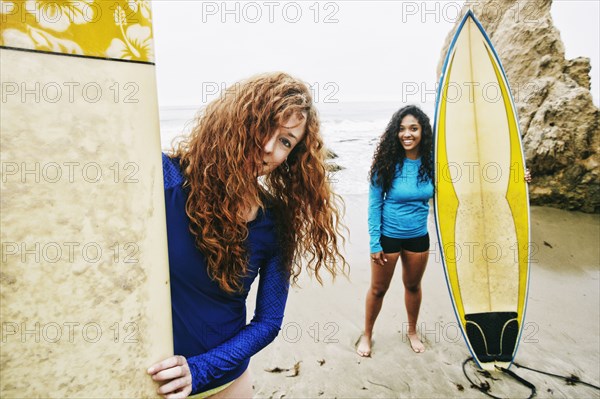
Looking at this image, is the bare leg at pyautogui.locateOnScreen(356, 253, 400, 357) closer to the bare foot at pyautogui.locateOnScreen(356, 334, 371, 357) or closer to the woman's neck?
the bare foot at pyautogui.locateOnScreen(356, 334, 371, 357)

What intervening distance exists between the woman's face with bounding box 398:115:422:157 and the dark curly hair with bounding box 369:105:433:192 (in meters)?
0.03

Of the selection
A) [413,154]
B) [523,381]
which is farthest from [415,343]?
[413,154]

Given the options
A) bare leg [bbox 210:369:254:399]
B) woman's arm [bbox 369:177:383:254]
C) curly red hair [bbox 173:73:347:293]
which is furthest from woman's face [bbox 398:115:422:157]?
bare leg [bbox 210:369:254:399]

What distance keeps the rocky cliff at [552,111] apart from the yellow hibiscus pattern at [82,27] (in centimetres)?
676

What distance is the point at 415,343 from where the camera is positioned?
275 centimetres

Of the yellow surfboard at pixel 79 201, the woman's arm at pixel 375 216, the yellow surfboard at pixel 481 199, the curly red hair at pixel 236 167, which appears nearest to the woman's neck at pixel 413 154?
the yellow surfboard at pixel 481 199

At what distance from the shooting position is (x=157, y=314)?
2.32ft

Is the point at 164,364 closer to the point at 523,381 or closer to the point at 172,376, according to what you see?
the point at 172,376

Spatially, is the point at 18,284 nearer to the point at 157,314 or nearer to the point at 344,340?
the point at 157,314

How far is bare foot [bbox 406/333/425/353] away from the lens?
8.86 ft

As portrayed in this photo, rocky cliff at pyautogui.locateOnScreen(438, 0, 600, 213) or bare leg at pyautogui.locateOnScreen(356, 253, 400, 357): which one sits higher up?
rocky cliff at pyautogui.locateOnScreen(438, 0, 600, 213)

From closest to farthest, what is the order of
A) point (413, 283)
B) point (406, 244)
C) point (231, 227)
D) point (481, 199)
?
point (231, 227) < point (406, 244) < point (413, 283) < point (481, 199)

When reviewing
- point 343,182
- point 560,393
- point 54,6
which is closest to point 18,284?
point 54,6

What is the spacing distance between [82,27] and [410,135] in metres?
2.34
